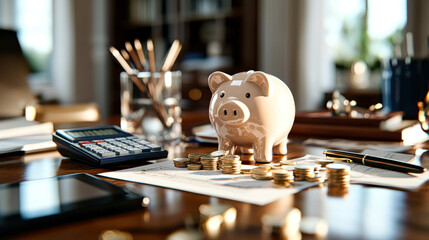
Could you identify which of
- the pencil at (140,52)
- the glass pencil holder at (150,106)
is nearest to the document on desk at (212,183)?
the glass pencil holder at (150,106)

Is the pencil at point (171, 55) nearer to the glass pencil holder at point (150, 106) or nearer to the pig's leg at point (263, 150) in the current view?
the glass pencil holder at point (150, 106)

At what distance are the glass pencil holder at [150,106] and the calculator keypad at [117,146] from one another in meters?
0.25

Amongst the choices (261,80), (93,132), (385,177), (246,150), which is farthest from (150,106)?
(385,177)

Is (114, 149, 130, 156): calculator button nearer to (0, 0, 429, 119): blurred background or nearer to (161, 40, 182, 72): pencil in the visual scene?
(161, 40, 182, 72): pencil

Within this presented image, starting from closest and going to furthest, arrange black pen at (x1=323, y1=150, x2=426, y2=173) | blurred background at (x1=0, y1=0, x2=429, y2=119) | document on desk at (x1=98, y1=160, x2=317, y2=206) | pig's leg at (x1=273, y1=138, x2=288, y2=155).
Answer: document on desk at (x1=98, y1=160, x2=317, y2=206)
black pen at (x1=323, y1=150, x2=426, y2=173)
pig's leg at (x1=273, y1=138, x2=288, y2=155)
blurred background at (x1=0, y1=0, x2=429, y2=119)

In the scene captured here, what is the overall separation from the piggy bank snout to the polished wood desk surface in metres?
0.21

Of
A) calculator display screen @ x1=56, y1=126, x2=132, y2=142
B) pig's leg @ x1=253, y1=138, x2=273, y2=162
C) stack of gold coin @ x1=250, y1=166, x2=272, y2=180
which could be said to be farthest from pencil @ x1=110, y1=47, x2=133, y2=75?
stack of gold coin @ x1=250, y1=166, x2=272, y2=180

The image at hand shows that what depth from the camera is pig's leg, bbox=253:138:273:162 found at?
834mm

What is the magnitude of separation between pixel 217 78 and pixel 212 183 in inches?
10.8

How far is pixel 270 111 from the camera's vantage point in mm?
823

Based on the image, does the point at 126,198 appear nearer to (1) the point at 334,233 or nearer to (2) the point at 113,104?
(1) the point at 334,233

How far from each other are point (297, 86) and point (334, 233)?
3124mm

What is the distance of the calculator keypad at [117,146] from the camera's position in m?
0.84

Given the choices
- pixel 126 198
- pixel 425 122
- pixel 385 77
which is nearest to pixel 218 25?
pixel 385 77
